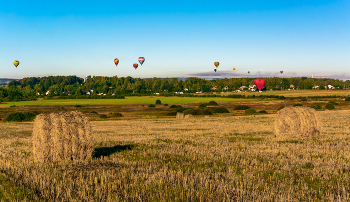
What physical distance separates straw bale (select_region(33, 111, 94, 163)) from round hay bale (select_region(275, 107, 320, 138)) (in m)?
12.6

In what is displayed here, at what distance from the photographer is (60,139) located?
11.1 m

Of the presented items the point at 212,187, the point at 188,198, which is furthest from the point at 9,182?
the point at 212,187

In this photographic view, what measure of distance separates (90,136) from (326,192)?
8.57 metres

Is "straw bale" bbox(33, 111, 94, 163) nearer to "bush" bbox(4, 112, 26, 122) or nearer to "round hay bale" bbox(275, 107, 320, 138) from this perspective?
"round hay bale" bbox(275, 107, 320, 138)

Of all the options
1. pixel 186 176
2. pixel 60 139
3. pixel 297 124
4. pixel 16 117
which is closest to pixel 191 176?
pixel 186 176

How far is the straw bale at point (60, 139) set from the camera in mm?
11062

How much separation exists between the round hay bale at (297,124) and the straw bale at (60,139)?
41.3 ft

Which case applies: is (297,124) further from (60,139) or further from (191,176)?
(60,139)

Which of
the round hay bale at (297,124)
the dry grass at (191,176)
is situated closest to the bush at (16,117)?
the dry grass at (191,176)

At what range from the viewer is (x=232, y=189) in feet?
25.0

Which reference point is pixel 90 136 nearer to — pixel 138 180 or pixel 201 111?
pixel 138 180

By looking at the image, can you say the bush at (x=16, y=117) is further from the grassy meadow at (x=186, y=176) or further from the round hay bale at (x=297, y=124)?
A: the round hay bale at (x=297, y=124)

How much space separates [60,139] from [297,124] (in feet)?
46.8

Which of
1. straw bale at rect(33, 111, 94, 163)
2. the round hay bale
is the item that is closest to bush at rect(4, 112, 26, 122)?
straw bale at rect(33, 111, 94, 163)
